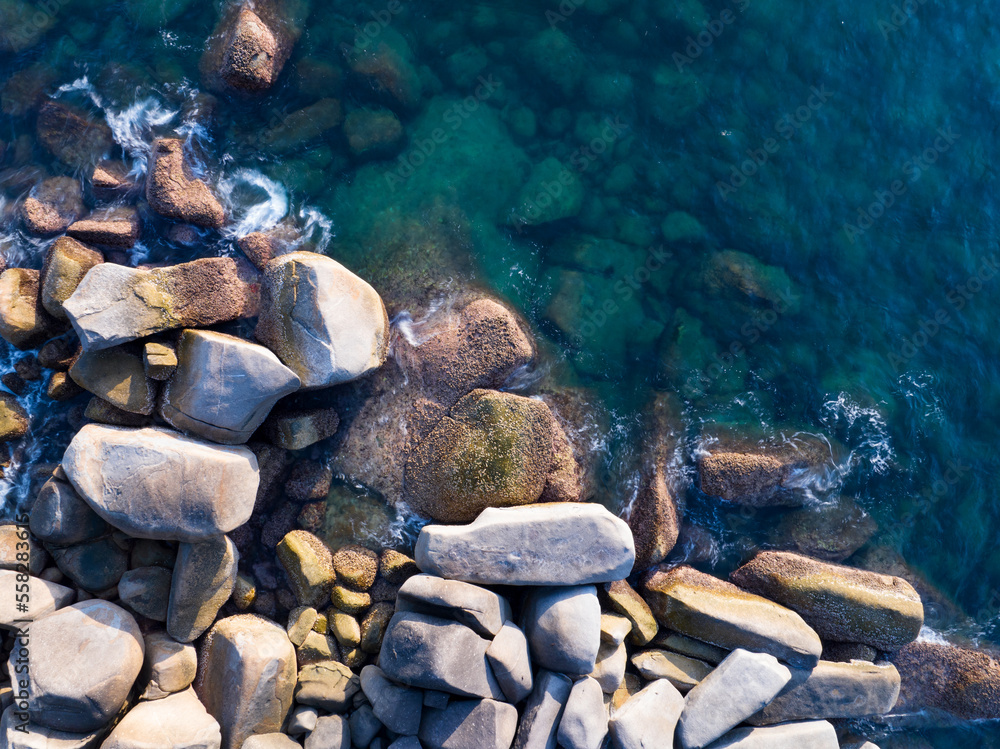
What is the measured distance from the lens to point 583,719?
8.23m

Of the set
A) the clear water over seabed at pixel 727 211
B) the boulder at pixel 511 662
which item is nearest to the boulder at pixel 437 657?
the boulder at pixel 511 662

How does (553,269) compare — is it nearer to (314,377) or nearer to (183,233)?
(314,377)

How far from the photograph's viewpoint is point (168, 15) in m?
9.89

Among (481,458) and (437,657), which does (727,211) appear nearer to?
(481,458)

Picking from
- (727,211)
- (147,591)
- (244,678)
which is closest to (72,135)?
(147,591)

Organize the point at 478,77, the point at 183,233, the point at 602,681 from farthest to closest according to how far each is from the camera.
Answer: the point at 478,77
the point at 183,233
the point at 602,681

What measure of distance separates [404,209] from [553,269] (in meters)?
2.79

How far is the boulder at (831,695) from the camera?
9227mm

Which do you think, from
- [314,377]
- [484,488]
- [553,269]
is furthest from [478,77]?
[484,488]

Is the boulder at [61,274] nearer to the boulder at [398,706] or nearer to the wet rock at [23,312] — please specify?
the wet rock at [23,312]

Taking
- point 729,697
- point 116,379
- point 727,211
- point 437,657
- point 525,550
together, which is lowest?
point 437,657

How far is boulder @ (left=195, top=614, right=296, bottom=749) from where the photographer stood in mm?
8148

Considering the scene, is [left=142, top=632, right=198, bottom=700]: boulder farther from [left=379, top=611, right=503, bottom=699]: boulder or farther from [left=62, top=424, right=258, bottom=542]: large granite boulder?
[left=379, top=611, right=503, bottom=699]: boulder

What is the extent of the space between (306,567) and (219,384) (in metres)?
3.08
